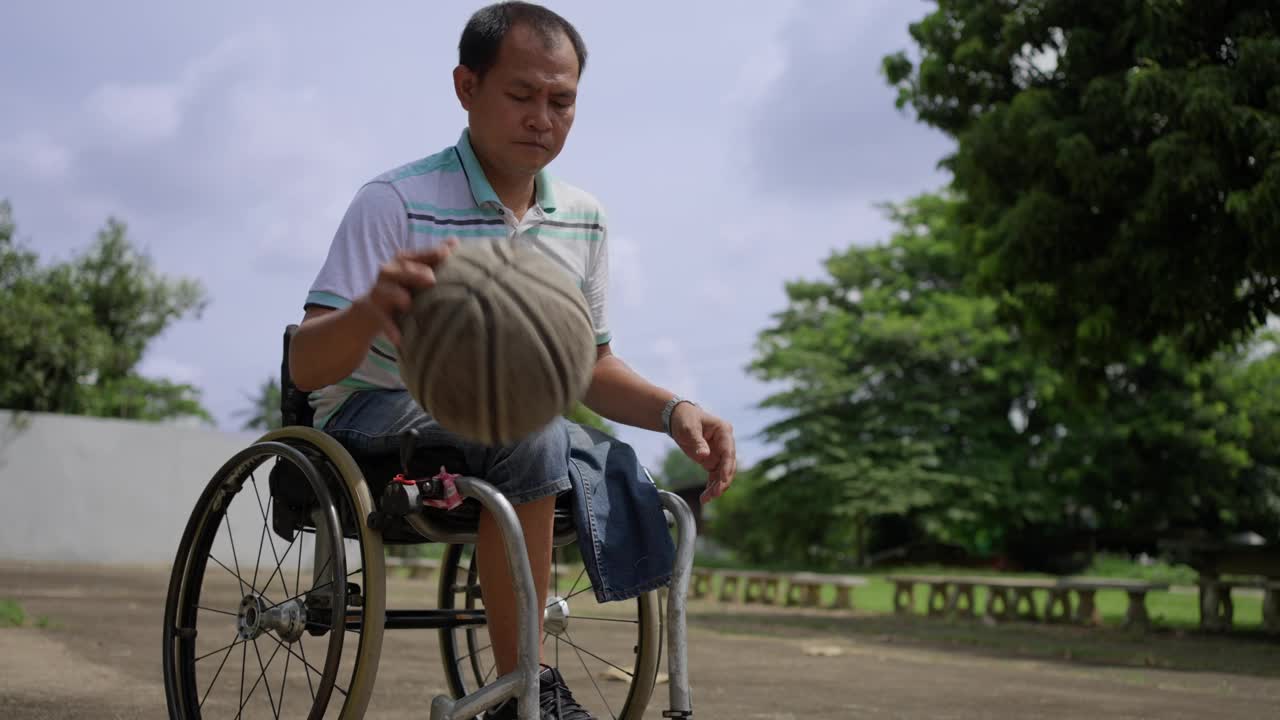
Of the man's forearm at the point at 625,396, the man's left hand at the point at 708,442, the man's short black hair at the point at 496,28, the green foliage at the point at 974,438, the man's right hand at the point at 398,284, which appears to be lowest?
the man's left hand at the point at 708,442

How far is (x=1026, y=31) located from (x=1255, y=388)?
21236 mm

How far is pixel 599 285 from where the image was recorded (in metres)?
2.78

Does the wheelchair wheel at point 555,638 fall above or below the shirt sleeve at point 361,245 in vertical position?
below

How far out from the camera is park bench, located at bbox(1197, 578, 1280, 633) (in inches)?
460

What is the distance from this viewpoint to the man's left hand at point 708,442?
2.53m

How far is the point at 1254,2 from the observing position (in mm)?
9789

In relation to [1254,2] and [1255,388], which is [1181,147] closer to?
[1254,2]

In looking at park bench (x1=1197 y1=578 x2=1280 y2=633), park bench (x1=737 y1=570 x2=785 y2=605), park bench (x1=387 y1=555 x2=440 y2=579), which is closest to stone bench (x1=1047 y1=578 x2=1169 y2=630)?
park bench (x1=1197 y1=578 x2=1280 y2=633)

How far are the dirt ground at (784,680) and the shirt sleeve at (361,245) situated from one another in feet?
6.75

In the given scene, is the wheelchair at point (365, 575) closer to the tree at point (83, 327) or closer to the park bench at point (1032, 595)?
the park bench at point (1032, 595)

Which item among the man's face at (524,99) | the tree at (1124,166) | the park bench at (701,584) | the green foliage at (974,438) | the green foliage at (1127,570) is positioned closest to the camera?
the man's face at (524,99)

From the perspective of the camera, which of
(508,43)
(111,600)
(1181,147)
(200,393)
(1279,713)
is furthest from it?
(200,393)

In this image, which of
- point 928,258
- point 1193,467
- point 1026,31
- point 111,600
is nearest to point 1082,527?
point 1193,467

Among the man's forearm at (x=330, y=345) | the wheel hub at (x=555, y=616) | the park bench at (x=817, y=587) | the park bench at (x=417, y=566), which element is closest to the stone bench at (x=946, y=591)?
the park bench at (x=817, y=587)
